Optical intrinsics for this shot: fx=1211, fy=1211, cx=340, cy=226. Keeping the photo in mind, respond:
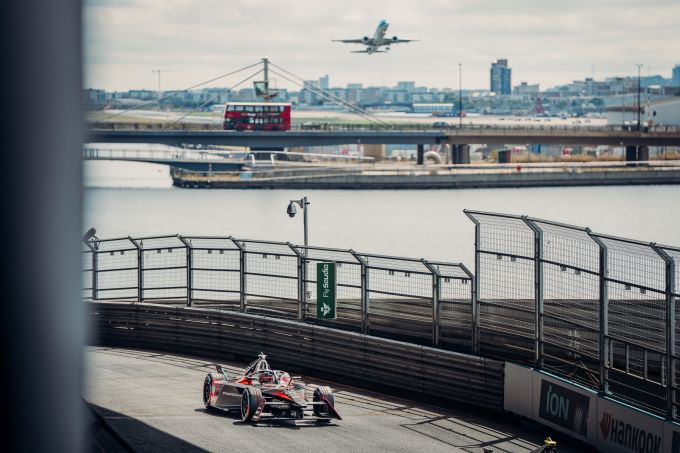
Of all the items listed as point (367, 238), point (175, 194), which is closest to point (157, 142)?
point (175, 194)

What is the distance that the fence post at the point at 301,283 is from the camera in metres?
24.6

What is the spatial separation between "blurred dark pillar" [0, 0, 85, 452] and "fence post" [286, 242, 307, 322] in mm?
18678

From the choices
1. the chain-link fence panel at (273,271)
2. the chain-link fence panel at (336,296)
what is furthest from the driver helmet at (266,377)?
the chain-link fence panel at (273,271)

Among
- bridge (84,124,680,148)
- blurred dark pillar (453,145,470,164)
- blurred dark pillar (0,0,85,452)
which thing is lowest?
blurred dark pillar (0,0,85,452)

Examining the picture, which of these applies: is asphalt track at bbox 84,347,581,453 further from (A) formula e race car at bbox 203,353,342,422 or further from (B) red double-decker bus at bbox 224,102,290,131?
(B) red double-decker bus at bbox 224,102,290,131

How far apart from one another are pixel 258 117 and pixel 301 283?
13739 cm

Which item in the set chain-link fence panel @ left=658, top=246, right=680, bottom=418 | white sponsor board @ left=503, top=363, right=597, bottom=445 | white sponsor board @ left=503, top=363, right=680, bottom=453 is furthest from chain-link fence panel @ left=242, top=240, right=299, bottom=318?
chain-link fence panel @ left=658, top=246, right=680, bottom=418

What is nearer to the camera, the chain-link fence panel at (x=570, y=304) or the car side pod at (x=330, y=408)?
the chain-link fence panel at (x=570, y=304)

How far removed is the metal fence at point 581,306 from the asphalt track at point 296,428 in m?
1.33

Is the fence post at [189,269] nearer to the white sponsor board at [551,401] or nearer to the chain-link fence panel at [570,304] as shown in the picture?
the white sponsor board at [551,401]

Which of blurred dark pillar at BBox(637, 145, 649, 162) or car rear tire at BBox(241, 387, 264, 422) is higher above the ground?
blurred dark pillar at BBox(637, 145, 649, 162)

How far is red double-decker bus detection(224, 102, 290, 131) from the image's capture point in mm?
158875

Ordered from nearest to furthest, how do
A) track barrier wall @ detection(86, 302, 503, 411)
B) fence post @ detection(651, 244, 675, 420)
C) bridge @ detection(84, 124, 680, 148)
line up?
fence post @ detection(651, 244, 675, 420), track barrier wall @ detection(86, 302, 503, 411), bridge @ detection(84, 124, 680, 148)

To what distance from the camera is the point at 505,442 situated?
1833cm
